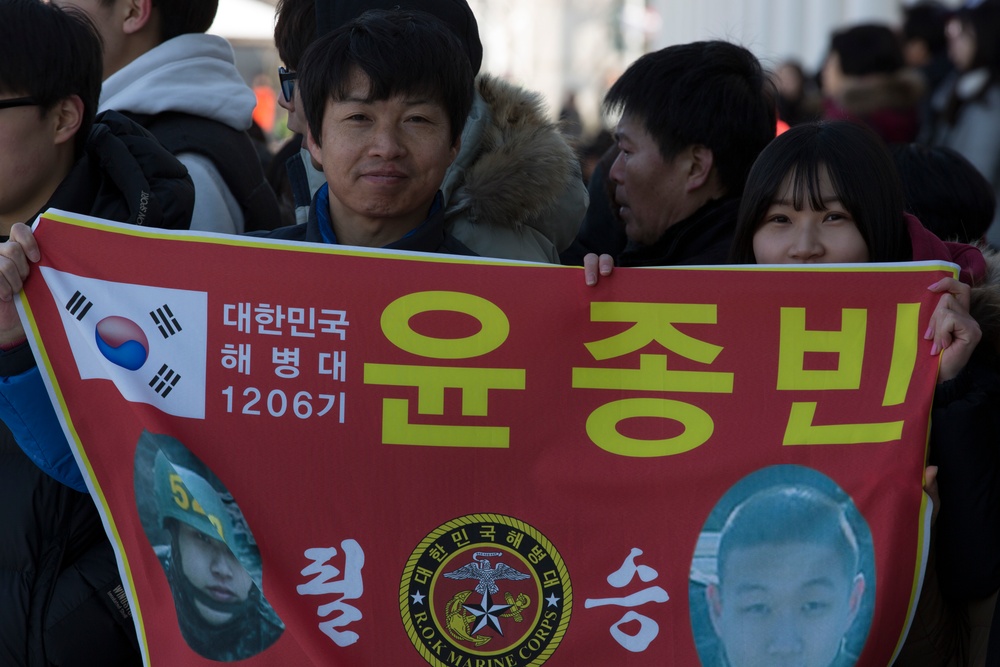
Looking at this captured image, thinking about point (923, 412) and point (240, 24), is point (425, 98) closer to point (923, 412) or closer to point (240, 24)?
point (923, 412)

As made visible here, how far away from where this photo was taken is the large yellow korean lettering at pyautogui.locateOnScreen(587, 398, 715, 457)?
259 centimetres

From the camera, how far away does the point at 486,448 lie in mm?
2590

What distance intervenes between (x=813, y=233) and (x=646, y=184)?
2.73 feet

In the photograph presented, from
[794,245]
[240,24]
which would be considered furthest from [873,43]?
[794,245]

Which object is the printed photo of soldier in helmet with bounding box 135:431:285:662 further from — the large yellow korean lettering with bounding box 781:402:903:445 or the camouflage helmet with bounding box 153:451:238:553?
the large yellow korean lettering with bounding box 781:402:903:445

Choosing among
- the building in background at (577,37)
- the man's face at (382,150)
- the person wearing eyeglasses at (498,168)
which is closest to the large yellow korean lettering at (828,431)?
the person wearing eyeglasses at (498,168)

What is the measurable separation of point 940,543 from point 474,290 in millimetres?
1150

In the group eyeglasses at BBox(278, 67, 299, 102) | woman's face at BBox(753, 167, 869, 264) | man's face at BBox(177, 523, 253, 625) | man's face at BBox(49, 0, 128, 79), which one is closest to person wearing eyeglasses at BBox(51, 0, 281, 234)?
man's face at BBox(49, 0, 128, 79)

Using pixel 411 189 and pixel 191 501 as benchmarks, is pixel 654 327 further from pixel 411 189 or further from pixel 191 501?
pixel 191 501

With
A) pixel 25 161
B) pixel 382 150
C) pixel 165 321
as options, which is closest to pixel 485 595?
pixel 165 321

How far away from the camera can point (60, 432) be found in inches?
104

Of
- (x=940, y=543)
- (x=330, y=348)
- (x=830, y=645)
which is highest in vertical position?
(x=330, y=348)

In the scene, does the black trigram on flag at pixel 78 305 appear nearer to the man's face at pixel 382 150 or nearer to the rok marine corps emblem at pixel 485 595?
the man's face at pixel 382 150

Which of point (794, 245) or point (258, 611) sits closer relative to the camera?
point (258, 611)
